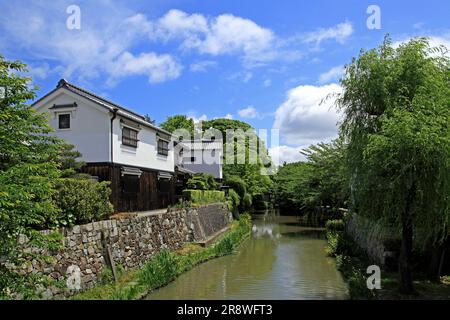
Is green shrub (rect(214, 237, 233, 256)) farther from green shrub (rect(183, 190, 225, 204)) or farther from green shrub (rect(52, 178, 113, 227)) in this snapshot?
green shrub (rect(52, 178, 113, 227))

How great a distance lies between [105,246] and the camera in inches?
523

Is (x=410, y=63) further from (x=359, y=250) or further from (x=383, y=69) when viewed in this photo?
(x=359, y=250)

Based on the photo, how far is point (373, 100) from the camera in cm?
1152

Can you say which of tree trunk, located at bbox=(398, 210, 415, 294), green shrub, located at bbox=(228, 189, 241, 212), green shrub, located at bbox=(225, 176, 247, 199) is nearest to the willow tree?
tree trunk, located at bbox=(398, 210, 415, 294)

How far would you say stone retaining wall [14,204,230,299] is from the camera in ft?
34.3

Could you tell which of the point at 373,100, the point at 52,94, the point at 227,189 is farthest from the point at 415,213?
the point at 227,189

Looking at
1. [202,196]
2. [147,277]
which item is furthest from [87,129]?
[202,196]

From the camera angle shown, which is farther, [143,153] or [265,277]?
[143,153]

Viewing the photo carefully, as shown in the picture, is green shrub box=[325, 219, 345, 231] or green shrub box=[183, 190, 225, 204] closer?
green shrub box=[183, 190, 225, 204]

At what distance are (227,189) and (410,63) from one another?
30.2m

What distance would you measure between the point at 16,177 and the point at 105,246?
6192 millimetres

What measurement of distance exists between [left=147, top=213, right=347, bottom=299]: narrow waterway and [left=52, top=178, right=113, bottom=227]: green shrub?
3.29 meters

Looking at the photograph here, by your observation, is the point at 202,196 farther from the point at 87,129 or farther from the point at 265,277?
the point at 265,277
